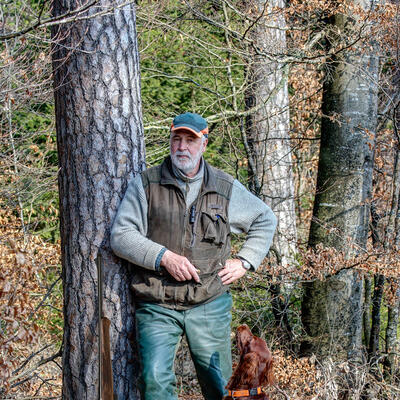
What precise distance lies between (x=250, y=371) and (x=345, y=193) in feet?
13.8

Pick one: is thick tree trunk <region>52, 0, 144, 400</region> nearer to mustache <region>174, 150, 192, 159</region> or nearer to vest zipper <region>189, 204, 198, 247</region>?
mustache <region>174, 150, 192, 159</region>

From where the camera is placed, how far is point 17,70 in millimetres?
7039

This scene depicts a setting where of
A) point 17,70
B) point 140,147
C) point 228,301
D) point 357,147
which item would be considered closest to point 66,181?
point 140,147

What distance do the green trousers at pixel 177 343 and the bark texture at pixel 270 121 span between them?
2.80 metres

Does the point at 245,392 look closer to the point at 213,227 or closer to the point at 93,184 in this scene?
the point at 213,227

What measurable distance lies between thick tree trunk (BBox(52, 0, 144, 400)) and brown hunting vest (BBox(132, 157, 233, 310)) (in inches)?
9.7

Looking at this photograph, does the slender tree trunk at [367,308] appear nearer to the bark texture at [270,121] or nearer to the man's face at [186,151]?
the bark texture at [270,121]

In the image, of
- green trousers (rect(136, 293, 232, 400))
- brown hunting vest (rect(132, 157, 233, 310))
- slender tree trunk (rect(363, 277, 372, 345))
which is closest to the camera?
green trousers (rect(136, 293, 232, 400))

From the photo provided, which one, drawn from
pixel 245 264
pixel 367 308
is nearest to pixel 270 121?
pixel 367 308

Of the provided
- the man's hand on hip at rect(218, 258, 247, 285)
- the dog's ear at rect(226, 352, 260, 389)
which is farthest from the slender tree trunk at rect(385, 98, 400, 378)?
the dog's ear at rect(226, 352, 260, 389)

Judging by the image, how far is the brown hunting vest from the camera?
160 inches

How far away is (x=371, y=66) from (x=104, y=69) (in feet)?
13.8

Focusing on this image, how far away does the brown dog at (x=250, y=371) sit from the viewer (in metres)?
3.63

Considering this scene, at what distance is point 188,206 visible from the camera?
416 centimetres
